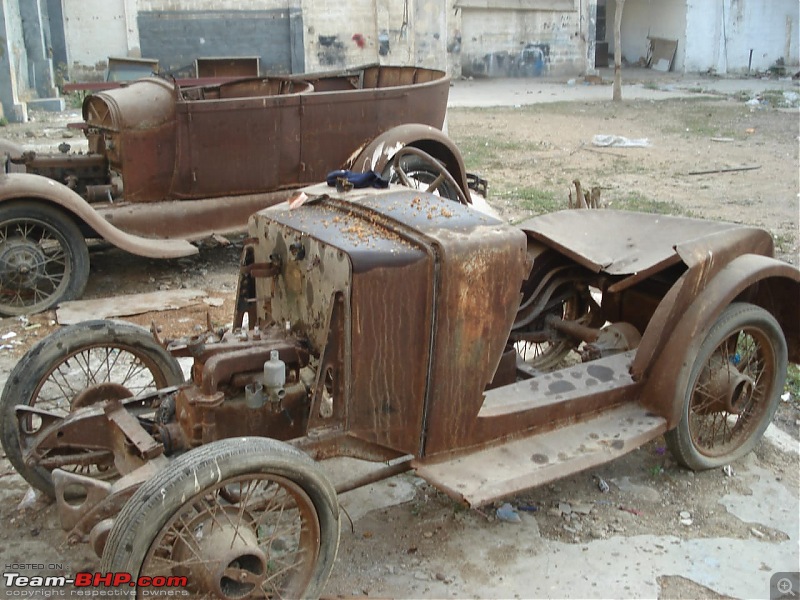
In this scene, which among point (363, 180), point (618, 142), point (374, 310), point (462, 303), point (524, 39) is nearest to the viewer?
point (374, 310)

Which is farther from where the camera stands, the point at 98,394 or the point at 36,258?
the point at 36,258

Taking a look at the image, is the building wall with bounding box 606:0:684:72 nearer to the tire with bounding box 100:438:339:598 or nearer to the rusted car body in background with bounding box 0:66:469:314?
the rusted car body in background with bounding box 0:66:469:314

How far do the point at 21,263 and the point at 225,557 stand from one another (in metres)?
4.24

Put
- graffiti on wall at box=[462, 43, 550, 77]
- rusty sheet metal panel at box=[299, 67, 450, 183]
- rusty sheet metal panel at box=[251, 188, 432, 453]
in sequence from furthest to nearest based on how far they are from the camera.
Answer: graffiti on wall at box=[462, 43, 550, 77]
rusty sheet metal panel at box=[299, 67, 450, 183]
rusty sheet metal panel at box=[251, 188, 432, 453]

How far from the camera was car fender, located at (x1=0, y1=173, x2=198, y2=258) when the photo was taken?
6.04 meters

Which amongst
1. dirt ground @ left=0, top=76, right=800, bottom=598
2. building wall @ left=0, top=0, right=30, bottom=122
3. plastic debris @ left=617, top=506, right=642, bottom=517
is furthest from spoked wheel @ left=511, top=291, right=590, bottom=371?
building wall @ left=0, top=0, right=30, bottom=122

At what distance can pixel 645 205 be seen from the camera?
9.17 m

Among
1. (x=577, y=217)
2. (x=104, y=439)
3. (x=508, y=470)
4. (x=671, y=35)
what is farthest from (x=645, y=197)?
(x=671, y=35)

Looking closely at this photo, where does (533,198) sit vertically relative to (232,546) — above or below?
below

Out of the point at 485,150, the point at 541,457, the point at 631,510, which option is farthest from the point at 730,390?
the point at 485,150

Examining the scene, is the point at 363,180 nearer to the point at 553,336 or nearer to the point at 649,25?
the point at 553,336

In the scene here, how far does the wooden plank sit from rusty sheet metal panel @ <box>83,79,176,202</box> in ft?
2.71

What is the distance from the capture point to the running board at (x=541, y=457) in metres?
3.14

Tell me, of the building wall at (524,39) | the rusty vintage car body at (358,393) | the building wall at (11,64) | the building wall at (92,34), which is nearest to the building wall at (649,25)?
the building wall at (524,39)
